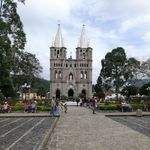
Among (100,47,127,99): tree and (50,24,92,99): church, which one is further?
(50,24,92,99): church

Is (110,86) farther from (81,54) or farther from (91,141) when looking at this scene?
(91,141)

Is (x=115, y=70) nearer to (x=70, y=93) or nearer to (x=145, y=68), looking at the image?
(x=145, y=68)

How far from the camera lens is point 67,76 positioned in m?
124

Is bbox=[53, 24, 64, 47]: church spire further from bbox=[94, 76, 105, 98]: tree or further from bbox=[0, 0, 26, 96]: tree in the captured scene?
bbox=[0, 0, 26, 96]: tree

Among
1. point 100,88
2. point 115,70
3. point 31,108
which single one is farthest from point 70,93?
point 31,108

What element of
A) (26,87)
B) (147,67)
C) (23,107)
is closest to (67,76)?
(26,87)

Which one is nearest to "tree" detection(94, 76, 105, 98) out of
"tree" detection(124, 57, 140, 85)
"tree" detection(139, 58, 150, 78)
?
"tree" detection(124, 57, 140, 85)

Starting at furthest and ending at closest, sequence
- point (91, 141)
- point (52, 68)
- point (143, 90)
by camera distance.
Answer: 1. point (52, 68)
2. point (143, 90)
3. point (91, 141)

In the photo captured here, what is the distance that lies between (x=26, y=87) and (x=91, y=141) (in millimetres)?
58557

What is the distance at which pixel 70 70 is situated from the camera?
12381cm

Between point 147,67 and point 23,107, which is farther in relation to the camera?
point 147,67

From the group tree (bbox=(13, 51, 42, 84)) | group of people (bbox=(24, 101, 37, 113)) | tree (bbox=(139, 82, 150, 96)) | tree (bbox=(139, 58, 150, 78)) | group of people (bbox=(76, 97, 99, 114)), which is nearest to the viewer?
group of people (bbox=(76, 97, 99, 114))

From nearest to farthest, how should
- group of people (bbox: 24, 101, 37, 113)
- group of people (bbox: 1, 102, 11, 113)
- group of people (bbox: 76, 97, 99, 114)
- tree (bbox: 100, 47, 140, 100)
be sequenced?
group of people (bbox: 1, 102, 11, 113) < group of people (bbox: 76, 97, 99, 114) < group of people (bbox: 24, 101, 37, 113) < tree (bbox: 100, 47, 140, 100)

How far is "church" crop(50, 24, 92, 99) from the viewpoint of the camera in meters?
122
